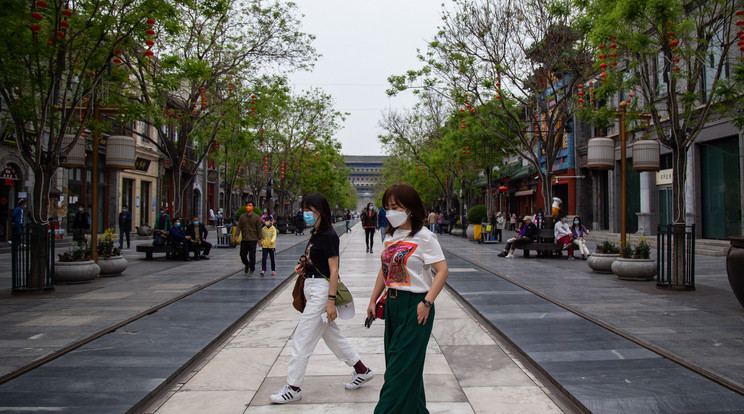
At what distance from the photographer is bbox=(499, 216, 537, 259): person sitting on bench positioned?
719 inches

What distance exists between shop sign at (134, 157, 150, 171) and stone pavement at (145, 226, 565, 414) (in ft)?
95.3

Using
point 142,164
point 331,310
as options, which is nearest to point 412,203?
point 331,310

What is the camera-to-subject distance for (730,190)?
20.8 m

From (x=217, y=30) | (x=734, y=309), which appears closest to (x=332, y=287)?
(x=734, y=309)

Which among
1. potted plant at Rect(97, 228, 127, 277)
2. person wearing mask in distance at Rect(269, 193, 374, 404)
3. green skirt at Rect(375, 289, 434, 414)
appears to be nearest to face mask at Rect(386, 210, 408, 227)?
green skirt at Rect(375, 289, 434, 414)

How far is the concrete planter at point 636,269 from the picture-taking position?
Answer: 11617mm

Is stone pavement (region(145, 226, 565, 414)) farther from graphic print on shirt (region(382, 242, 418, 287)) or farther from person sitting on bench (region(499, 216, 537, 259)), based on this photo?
person sitting on bench (region(499, 216, 537, 259))

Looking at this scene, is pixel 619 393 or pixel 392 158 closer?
pixel 619 393

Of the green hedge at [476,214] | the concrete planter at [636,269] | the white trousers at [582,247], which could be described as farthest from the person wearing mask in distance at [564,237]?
the green hedge at [476,214]

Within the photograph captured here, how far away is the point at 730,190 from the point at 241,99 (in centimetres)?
1803

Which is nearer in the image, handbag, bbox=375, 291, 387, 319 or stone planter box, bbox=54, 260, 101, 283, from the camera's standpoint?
handbag, bbox=375, 291, 387, 319

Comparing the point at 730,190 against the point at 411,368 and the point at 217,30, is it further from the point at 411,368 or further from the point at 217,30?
the point at 411,368

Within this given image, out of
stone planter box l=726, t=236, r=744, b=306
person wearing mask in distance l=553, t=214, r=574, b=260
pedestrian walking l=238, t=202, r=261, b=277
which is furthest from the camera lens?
person wearing mask in distance l=553, t=214, r=574, b=260

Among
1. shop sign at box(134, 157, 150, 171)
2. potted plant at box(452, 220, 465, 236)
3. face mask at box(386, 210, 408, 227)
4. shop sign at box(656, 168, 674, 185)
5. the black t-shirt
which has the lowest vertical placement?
potted plant at box(452, 220, 465, 236)
